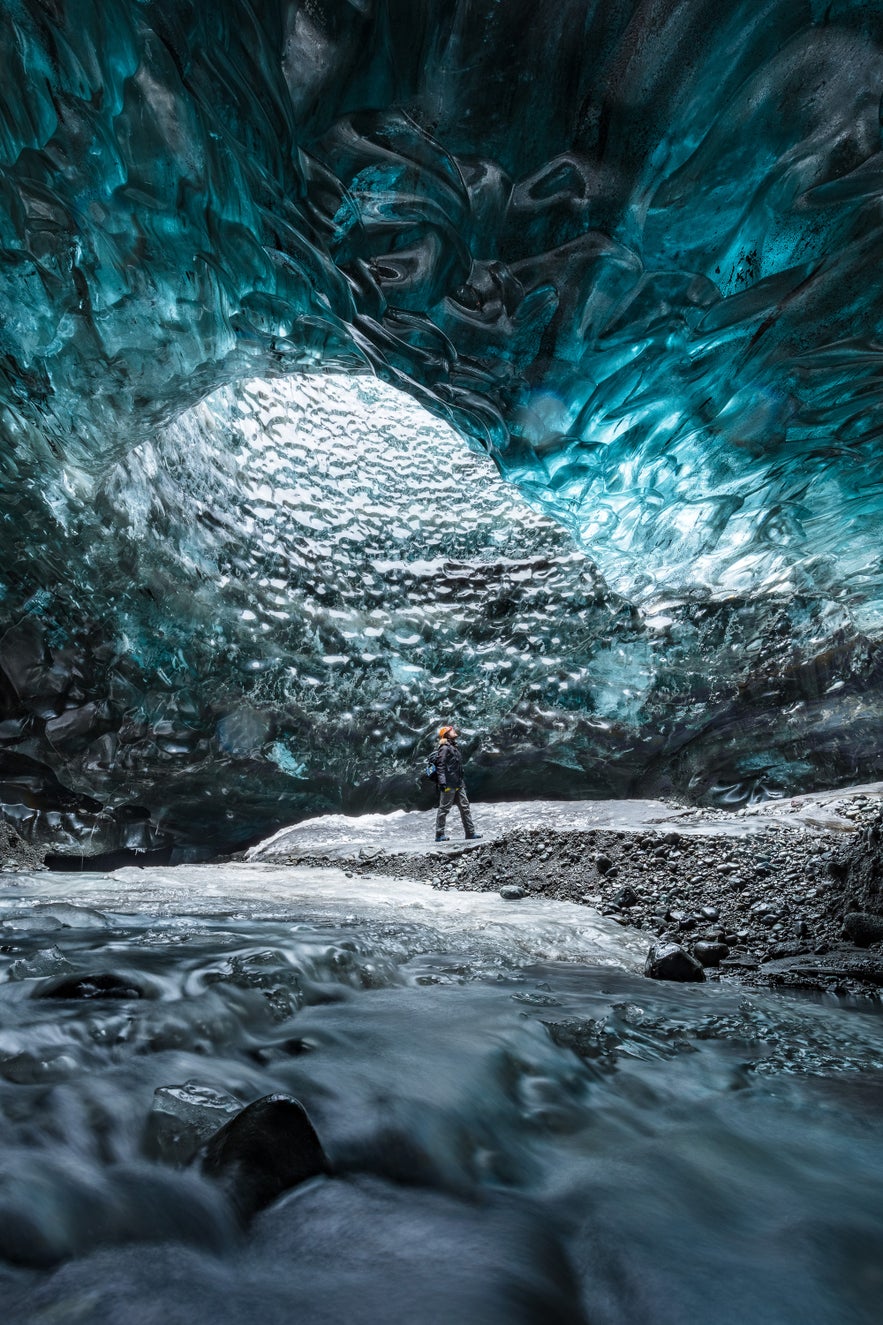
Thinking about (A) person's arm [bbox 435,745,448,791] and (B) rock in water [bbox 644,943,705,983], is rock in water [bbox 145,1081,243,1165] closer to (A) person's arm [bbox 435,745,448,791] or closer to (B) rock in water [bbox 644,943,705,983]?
(B) rock in water [bbox 644,943,705,983]

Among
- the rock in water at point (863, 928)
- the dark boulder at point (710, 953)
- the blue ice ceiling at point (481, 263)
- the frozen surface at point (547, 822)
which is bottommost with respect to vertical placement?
the dark boulder at point (710, 953)

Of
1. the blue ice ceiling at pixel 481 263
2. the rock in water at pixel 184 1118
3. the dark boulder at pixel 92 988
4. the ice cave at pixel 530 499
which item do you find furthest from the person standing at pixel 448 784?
the rock in water at pixel 184 1118

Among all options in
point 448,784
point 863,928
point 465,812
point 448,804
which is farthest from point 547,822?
point 863,928

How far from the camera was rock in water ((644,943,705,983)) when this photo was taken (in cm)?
282

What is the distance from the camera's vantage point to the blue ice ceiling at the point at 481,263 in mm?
3023

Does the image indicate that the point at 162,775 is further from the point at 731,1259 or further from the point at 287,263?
the point at 731,1259

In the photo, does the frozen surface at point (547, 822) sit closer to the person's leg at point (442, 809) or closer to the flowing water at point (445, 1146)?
the person's leg at point (442, 809)

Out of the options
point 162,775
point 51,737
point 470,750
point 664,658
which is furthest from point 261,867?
point 664,658

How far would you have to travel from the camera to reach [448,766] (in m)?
10.2

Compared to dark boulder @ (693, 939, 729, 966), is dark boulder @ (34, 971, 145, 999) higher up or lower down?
higher up

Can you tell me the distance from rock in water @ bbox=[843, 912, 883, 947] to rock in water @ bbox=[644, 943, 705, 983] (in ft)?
3.07

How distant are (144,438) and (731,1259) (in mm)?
8149

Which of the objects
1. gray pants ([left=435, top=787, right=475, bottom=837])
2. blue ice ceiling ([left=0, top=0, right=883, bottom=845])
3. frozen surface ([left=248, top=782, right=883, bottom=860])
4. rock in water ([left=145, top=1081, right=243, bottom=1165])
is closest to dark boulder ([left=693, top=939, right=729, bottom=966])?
rock in water ([left=145, top=1081, right=243, bottom=1165])

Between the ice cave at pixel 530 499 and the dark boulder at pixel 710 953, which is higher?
the ice cave at pixel 530 499
